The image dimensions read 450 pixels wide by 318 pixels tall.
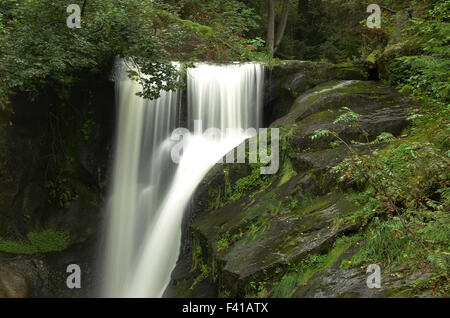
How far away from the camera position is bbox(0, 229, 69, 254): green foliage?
8.61 meters

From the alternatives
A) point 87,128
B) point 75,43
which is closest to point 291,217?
point 75,43

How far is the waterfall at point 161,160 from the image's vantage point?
7.93 meters

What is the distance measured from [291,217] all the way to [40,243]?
6.08 meters

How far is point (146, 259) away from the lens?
795cm

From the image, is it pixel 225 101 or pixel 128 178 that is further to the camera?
pixel 225 101

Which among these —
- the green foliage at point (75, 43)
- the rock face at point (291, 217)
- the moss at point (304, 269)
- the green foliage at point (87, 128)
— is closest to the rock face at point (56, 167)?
the green foliage at point (87, 128)

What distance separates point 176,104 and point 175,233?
3.73 meters

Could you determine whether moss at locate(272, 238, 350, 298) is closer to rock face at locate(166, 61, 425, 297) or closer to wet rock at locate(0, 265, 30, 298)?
rock face at locate(166, 61, 425, 297)

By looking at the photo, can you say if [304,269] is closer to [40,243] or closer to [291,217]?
[291,217]

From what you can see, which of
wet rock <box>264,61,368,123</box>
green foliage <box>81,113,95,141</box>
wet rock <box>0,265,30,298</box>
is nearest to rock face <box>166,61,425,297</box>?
wet rock <box>264,61,368,123</box>

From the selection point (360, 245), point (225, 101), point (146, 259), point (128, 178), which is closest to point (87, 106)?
point (128, 178)

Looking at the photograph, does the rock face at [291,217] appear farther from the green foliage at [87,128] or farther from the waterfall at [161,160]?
the green foliage at [87,128]
